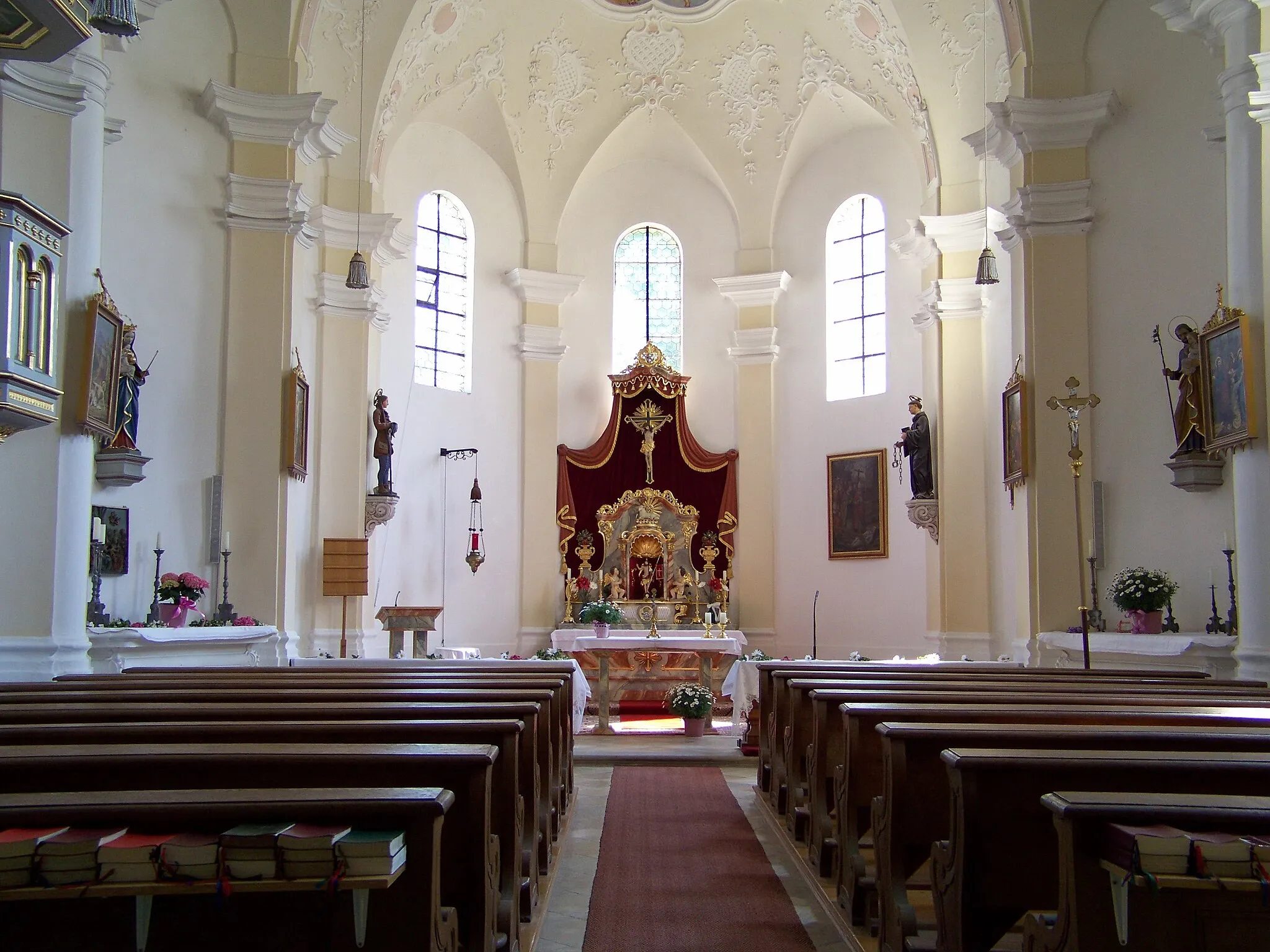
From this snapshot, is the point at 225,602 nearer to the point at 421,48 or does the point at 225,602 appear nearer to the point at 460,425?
the point at 460,425

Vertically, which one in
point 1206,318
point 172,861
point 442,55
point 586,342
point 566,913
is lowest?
point 566,913

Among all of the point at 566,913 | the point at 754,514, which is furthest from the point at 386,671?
the point at 754,514

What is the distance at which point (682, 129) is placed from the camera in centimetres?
1762

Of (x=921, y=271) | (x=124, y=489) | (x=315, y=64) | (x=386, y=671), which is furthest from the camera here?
(x=921, y=271)

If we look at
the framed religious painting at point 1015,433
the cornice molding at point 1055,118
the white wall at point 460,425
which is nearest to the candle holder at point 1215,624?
the framed religious painting at point 1015,433

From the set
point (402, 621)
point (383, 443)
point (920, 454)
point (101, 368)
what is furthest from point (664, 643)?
point (101, 368)

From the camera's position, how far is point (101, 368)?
8.81 m

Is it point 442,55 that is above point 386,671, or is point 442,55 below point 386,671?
above

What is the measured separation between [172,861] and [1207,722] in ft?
12.3

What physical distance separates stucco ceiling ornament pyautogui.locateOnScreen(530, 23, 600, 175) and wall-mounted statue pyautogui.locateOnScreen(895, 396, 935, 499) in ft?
21.3

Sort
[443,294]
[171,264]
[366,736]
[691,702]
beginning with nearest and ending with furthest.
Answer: [366,736] < [171,264] < [691,702] < [443,294]

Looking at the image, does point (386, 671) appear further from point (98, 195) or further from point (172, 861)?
point (172, 861)

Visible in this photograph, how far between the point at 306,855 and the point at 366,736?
4.91ft

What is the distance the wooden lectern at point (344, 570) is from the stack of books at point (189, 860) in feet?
34.4
